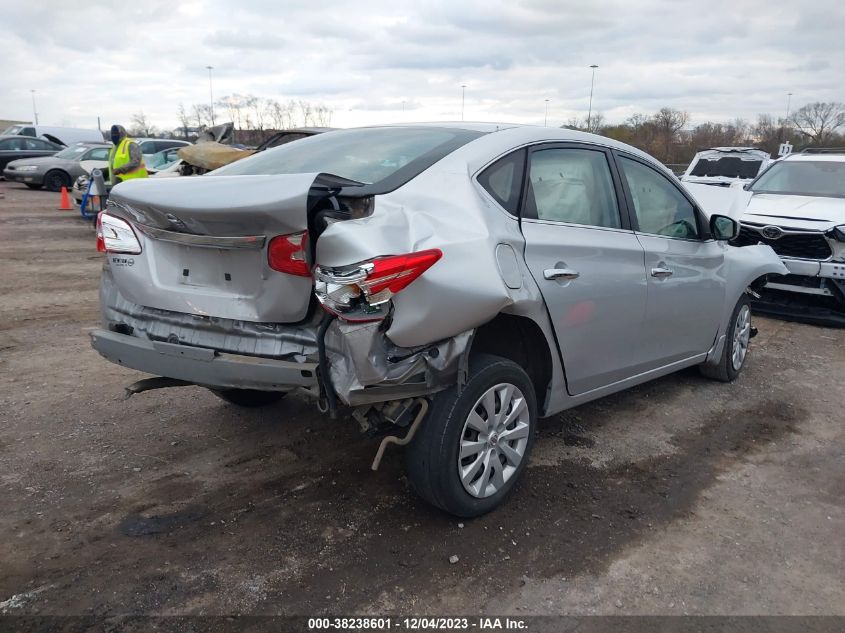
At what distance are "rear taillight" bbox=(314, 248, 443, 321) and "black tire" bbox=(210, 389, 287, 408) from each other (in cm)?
179

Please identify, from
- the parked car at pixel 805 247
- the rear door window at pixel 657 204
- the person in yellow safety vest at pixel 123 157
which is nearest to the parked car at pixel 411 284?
the rear door window at pixel 657 204

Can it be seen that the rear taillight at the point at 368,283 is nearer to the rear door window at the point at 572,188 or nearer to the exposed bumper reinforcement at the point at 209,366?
the exposed bumper reinforcement at the point at 209,366

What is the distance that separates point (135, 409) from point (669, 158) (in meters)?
34.7

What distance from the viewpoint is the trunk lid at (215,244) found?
280 centimetres

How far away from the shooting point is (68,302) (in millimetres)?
7309

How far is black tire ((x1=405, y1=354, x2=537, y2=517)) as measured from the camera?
9.74 ft

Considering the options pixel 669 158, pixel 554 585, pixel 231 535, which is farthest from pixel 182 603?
pixel 669 158

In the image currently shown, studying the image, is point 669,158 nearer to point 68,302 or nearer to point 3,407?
point 68,302

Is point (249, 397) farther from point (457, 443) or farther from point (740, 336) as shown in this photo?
point (740, 336)

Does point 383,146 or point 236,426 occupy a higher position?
point 383,146

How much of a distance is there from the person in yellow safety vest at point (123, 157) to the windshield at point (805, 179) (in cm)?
925

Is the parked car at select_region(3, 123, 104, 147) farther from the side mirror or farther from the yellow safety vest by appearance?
the side mirror

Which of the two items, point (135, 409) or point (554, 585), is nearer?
point (554, 585)

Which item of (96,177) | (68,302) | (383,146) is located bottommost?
(68,302)
